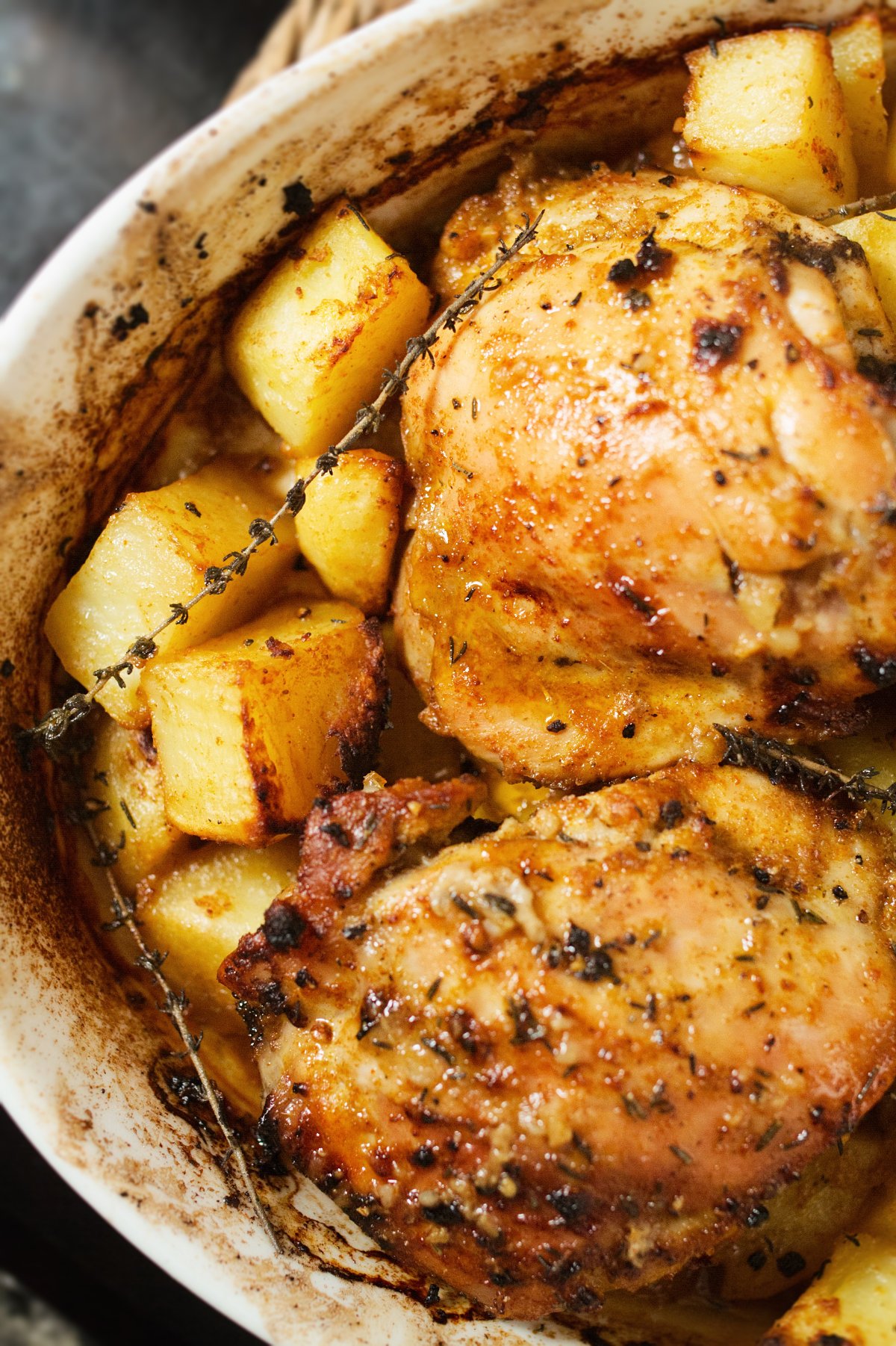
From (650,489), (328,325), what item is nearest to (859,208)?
(650,489)

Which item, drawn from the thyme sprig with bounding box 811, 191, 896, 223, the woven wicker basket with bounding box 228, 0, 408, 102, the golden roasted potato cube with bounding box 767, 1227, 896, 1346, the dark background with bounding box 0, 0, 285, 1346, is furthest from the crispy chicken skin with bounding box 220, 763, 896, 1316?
the dark background with bounding box 0, 0, 285, 1346

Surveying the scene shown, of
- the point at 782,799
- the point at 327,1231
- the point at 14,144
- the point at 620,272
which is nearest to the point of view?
the point at 620,272

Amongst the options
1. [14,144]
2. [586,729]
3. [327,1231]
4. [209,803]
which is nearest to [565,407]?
[586,729]

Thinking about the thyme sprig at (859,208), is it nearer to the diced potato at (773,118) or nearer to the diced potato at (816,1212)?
the diced potato at (773,118)

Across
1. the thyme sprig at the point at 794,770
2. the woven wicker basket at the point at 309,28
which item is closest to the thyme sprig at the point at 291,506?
the thyme sprig at the point at 794,770

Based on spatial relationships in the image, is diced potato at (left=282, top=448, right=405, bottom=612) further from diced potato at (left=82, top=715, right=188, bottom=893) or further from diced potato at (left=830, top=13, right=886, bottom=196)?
diced potato at (left=830, top=13, right=886, bottom=196)

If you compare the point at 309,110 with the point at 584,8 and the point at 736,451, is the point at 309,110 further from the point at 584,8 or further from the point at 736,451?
the point at 736,451
